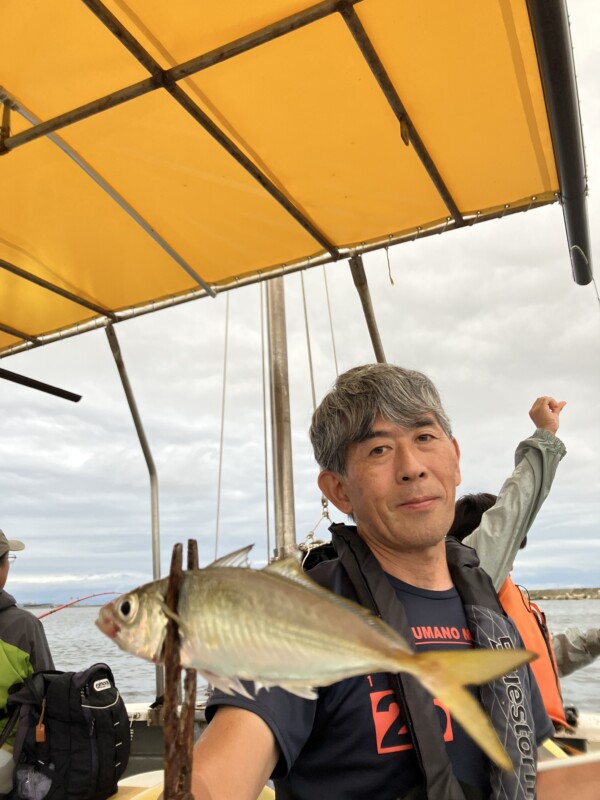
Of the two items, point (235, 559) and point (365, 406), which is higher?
point (365, 406)

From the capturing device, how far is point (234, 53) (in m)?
2.38

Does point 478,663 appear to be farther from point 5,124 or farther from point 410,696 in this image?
point 5,124

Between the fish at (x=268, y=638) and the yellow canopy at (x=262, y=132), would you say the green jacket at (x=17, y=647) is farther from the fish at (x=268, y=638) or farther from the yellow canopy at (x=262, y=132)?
the fish at (x=268, y=638)

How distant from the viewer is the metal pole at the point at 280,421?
416 centimetres

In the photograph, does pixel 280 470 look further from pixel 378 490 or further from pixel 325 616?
pixel 325 616

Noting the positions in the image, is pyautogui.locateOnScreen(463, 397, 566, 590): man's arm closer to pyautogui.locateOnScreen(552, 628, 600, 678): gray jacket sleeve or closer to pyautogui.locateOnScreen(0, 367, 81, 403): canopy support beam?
pyautogui.locateOnScreen(552, 628, 600, 678): gray jacket sleeve

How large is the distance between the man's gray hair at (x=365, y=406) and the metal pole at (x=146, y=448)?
9.70ft

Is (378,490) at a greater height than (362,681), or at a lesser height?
greater

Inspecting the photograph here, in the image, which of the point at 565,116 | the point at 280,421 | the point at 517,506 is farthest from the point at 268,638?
the point at 280,421

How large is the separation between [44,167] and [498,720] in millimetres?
3144

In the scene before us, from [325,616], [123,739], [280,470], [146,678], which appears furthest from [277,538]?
[146,678]

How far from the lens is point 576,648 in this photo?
488 cm

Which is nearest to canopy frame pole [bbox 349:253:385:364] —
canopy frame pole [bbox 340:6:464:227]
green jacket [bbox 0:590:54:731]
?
canopy frame pole [bbox 340:6:464:227]

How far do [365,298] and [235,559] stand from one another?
3411 mm
